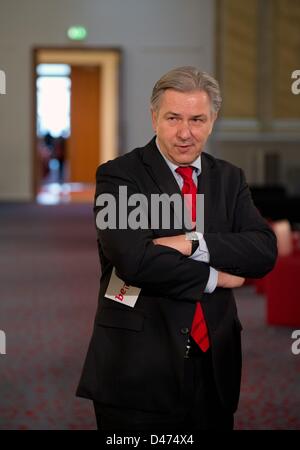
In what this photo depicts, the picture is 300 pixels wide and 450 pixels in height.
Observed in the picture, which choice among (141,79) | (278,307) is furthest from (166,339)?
(141,79)

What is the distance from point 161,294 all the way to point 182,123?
45cm

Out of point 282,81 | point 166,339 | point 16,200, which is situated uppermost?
point 282,81

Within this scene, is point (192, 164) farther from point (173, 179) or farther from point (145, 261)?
point (145, 261)

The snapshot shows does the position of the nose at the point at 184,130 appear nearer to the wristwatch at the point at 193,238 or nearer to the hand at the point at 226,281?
the wristwatch at the point at 193,238

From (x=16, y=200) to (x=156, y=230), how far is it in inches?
612

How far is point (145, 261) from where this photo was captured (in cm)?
221

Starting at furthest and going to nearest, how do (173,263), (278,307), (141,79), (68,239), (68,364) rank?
(141,79) → (68,239) → (278,307) → (68,364) → (173,263)

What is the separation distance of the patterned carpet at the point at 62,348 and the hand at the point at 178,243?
195 centimetres

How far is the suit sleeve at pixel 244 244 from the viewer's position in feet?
7.54

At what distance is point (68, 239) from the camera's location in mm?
11555

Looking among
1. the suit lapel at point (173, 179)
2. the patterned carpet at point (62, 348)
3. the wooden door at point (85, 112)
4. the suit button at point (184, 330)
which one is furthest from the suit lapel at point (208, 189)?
the wooden door at point (85, 112)

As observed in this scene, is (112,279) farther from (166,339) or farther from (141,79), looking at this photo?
(141,79)

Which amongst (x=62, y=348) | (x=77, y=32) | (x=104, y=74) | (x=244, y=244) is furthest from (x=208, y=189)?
(x=104, y=74)

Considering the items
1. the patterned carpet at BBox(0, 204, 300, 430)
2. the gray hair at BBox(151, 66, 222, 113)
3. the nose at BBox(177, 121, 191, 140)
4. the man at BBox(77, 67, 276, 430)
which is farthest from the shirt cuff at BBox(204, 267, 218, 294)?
the patterned carpet at BBox(0, 204, 300, 430)
